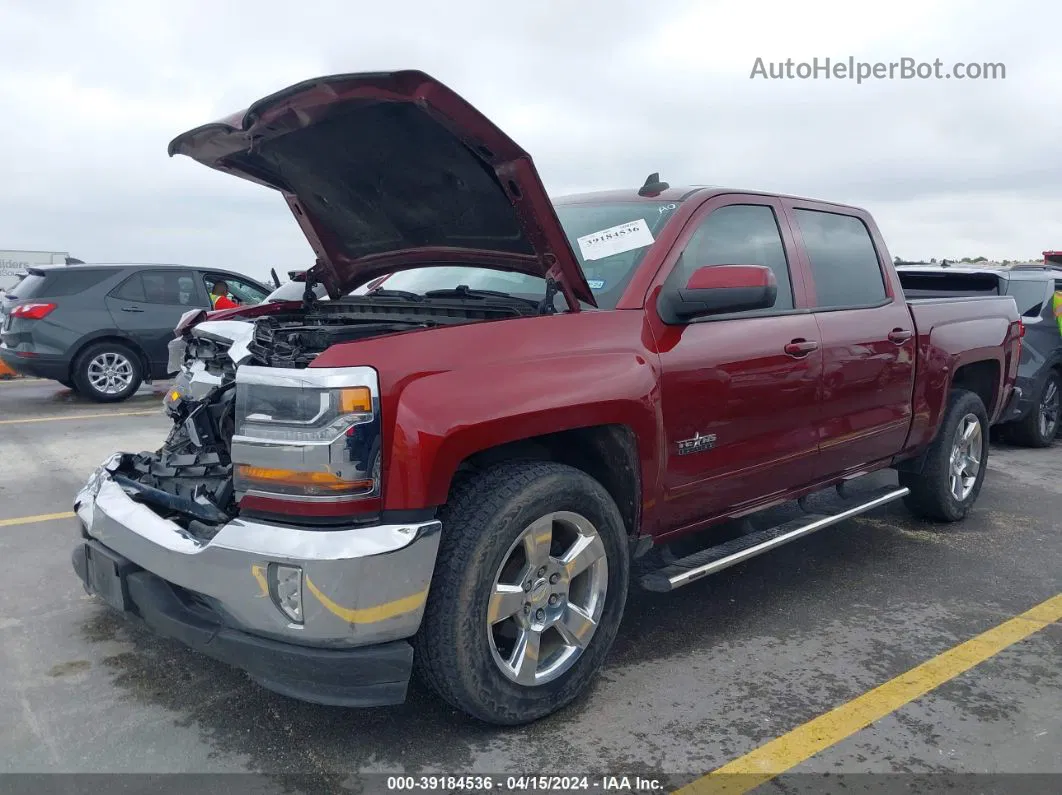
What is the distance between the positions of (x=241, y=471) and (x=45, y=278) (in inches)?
355

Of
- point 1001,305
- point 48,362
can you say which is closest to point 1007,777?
point 1001,305

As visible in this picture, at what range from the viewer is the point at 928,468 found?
16.9 feet

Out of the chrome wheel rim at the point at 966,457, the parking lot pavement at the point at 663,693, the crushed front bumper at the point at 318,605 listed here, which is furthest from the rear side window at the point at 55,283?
the chrome wheel rim at the point at 966,457

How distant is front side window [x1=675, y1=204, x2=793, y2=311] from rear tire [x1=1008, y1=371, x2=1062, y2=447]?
5087mm

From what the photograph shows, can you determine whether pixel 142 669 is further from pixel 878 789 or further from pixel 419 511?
pixel 878 789

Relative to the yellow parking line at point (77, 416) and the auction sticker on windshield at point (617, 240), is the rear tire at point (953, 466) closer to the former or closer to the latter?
the auction sticker on windshield at point (617, 240)

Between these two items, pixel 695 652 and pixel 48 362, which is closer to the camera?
pixel 695 652

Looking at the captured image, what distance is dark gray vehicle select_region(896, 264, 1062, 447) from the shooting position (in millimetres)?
7598

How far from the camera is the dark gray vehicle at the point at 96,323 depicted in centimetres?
990

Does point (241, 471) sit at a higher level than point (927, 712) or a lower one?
higher

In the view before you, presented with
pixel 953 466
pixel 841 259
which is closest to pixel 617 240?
pixel 841 259

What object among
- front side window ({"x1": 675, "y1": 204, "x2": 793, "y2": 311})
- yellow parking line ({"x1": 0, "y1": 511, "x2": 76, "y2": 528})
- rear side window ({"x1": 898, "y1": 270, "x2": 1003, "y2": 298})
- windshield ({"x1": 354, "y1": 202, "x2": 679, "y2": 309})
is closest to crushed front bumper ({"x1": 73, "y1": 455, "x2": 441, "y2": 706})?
windshield ({"x1": 354, "y1": 202, "x2": 679, "y2": 309})

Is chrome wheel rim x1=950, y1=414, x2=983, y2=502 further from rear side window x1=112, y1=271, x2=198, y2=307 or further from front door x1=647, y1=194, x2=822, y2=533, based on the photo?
rear side window x1=112, y1=271, x2=198, y2=307

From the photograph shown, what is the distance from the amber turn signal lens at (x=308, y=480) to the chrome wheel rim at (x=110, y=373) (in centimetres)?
872
